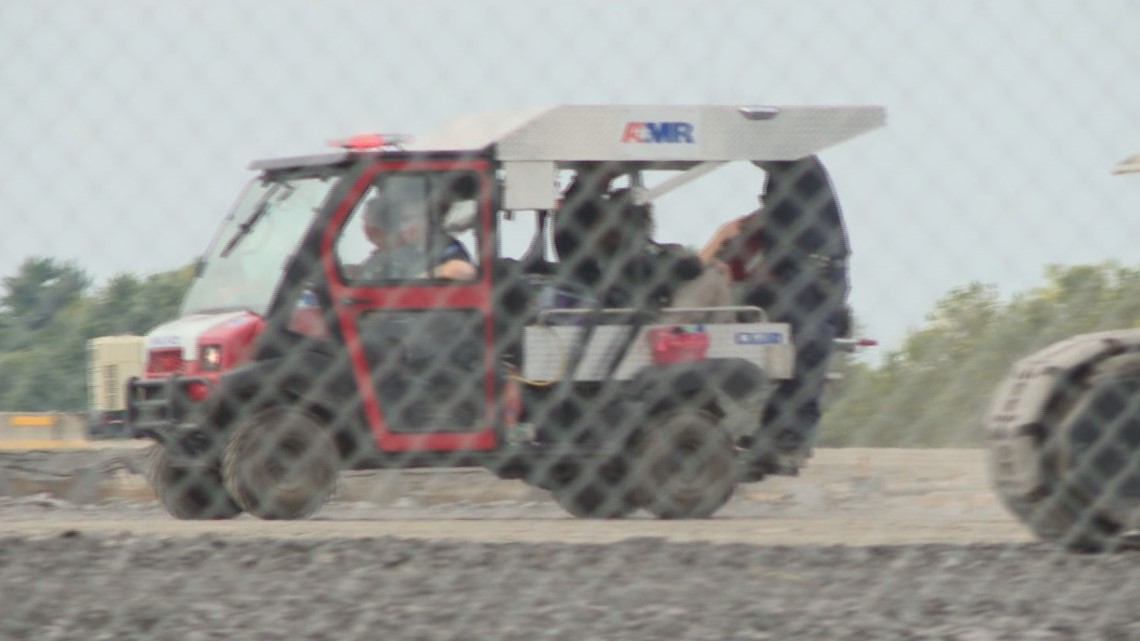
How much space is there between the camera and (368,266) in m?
8.11

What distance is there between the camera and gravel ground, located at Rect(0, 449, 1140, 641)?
4.45 meters

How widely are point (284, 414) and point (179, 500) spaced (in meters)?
3.21

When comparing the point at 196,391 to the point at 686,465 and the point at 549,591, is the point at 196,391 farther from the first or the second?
the point at 549,591

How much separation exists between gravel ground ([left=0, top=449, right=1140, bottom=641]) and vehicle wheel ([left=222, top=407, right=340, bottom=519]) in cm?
50

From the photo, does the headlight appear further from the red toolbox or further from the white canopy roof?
the red toolbox

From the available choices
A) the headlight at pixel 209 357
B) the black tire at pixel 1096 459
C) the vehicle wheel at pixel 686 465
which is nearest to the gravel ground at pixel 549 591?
the black tire at pixel 1096 459

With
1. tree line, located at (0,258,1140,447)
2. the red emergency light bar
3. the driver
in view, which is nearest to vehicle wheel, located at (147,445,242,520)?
the driver

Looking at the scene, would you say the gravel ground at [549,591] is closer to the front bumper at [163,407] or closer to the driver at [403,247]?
the driver at [403,247]

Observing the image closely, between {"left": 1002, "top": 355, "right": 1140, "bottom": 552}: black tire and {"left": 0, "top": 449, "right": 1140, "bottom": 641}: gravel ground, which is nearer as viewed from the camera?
{"left": 0, "top": 449, "right": 1140, "bottom": 641}: gravel ground

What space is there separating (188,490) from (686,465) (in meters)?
2.61

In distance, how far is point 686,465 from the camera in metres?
10.1

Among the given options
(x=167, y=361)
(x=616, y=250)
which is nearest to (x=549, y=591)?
(x=616, y=250)

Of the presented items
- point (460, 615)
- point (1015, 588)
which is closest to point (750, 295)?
point (1015, 588)

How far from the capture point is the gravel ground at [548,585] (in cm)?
445
